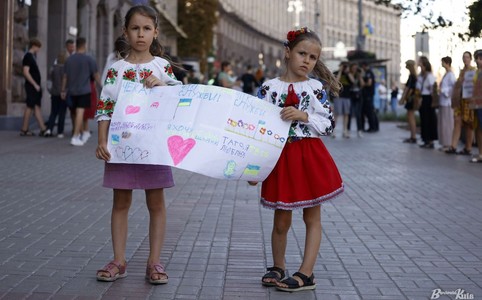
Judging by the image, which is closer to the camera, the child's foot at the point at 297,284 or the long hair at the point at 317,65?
the child's foot at the point at 297,284

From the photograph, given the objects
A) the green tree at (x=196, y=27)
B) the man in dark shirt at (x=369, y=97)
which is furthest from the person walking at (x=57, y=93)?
the green tree at (x=196, y=27)

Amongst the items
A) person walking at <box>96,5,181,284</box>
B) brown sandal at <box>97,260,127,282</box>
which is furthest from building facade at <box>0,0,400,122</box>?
brown sandal at <box>97,260,127,282</box>

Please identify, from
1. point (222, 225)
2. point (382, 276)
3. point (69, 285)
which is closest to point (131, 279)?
point (69, 285)

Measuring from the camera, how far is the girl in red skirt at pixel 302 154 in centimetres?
571

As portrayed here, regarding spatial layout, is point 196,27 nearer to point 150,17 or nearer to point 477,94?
point 477,94

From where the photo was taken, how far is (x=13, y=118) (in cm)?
2150

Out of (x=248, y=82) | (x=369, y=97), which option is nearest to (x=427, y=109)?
(x=369, y=97)

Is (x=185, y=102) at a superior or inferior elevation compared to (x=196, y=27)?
inferior

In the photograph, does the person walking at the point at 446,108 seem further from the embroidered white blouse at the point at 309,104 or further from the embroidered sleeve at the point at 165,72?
the embroidered sleeve at the point at 165,72

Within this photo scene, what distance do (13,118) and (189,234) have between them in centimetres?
1448

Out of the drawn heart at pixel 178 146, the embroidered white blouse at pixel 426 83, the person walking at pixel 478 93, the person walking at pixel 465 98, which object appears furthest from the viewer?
the embroidered white blouse at pixel 426 83

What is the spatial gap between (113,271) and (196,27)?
190ft

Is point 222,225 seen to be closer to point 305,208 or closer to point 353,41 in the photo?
point 305,208

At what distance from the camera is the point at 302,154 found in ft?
18.9
